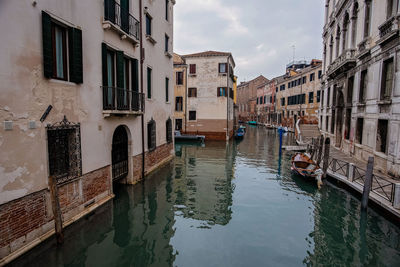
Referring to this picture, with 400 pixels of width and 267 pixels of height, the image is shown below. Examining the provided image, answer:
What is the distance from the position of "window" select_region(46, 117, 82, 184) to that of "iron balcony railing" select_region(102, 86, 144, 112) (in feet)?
5.30

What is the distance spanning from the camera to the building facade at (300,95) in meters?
32.3

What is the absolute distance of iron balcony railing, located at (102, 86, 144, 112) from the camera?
791 centimetres

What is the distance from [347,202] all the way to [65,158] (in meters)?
9.77

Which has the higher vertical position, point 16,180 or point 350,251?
point 16,180

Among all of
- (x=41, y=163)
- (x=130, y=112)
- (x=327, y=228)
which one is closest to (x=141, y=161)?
(x=130, y=112)

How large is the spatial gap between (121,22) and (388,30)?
10915 mm

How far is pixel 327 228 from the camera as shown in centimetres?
721

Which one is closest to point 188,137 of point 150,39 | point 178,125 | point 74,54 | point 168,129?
→ point 178,125

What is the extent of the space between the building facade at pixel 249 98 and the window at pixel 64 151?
55760 mm

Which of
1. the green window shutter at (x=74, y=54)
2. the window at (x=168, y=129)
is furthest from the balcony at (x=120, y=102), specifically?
the window at (x=168, y=129)

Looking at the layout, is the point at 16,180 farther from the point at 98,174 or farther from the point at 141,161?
the point at 141,161

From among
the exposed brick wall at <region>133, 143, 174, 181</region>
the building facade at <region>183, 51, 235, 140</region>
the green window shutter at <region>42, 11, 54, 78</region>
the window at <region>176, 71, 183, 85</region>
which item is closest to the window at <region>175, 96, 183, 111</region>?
the building facade at <region>183, 51, 235, 140</region>

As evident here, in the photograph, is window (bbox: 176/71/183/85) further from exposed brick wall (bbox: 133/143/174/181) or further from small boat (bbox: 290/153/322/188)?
small boat (bbox: 290/153/322/188)

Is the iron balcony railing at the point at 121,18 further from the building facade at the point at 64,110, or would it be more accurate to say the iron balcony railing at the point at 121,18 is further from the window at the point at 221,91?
the window at the point at 221,91
